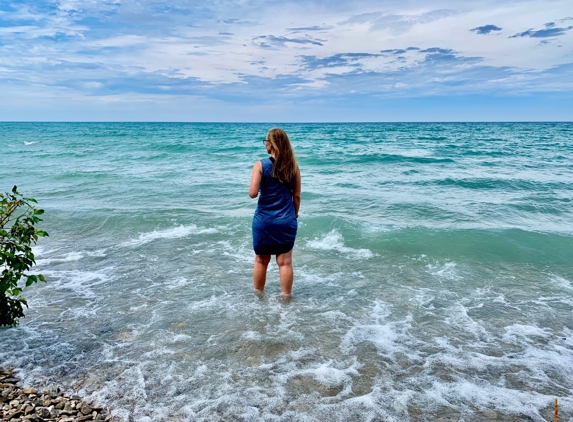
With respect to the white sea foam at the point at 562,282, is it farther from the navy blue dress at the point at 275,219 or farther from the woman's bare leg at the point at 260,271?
the woman's bare leg at the point at 260,271

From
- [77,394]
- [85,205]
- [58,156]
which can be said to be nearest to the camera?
[77,394]

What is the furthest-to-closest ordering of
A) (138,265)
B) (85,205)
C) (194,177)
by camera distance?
(194,177) → (85,205) → (138,265)

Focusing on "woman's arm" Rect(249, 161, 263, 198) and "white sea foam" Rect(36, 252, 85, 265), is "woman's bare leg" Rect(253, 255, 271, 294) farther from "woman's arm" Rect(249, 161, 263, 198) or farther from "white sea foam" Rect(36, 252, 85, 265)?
"white sea foam" Rect(36, 252, 85, 265)

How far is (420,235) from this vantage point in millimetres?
8789

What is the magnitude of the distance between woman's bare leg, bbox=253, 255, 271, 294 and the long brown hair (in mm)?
1131

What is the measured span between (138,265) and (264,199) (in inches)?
123

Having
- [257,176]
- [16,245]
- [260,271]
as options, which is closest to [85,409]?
[16,245]

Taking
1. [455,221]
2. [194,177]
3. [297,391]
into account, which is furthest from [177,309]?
[194,177]

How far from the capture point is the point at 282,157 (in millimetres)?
4891

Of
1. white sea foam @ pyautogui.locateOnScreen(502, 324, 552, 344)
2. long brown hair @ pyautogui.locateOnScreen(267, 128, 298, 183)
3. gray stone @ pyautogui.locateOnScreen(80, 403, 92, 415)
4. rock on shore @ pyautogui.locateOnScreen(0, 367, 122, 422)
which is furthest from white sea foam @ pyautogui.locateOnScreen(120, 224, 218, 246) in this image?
white sea foam @ pyautogui.locateOnScreen(502, 324, 552, 344)

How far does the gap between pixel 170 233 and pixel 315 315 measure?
16.0 ft

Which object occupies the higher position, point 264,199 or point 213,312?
point 264,199

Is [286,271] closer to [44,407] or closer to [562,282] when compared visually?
[44,407]

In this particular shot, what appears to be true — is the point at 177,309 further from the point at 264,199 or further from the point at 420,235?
the point at 420,235
